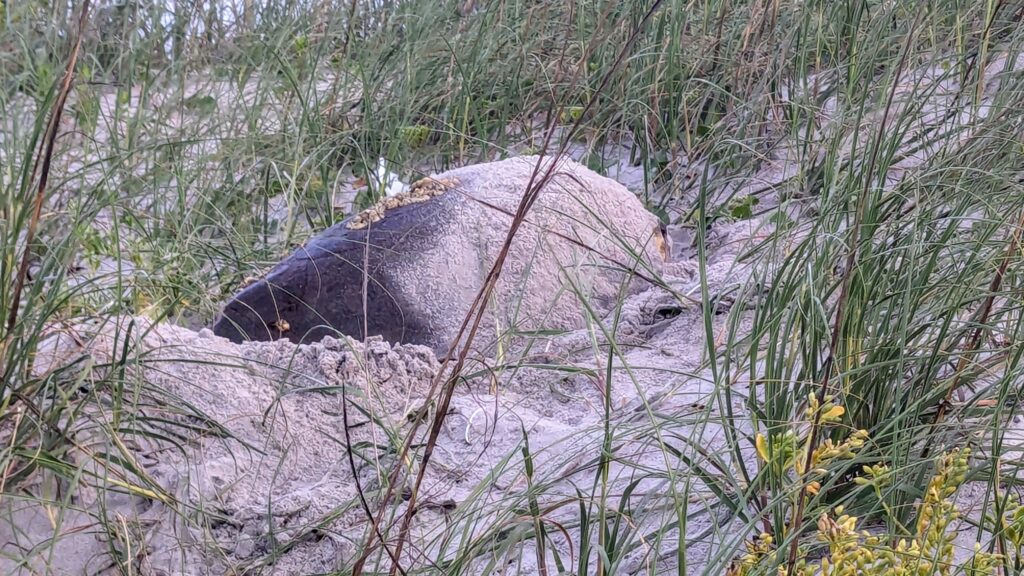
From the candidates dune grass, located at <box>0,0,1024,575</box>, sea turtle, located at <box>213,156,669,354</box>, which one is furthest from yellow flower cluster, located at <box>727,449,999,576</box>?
sea turtle, located at <box>213,156,669,354</box>

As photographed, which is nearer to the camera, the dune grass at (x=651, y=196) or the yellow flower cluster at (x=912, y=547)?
the yellow flower cluster at (x=912, y=547)

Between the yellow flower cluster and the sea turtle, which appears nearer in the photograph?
the yellow flower cluster

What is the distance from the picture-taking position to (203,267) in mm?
3572

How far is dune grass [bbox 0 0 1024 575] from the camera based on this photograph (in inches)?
69.8

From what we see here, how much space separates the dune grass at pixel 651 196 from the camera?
177 centimetres

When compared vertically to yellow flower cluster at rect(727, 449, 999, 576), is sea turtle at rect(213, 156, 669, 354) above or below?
below

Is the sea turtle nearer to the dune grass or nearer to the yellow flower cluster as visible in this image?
the dune grass

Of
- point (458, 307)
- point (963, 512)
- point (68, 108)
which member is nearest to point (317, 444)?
point (458, 307)

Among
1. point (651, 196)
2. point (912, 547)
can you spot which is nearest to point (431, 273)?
point (651, 196)

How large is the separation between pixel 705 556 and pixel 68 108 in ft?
12.5

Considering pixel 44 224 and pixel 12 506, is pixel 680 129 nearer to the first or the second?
pixel 44 224

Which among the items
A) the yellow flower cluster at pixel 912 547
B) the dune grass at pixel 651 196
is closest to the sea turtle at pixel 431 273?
the dune grass at pixel 651 196

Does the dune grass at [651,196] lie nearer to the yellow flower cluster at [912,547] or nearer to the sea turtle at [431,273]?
the yellow flower cluster at [912,547]

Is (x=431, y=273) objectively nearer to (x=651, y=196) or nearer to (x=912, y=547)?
(x=651, y=196)
